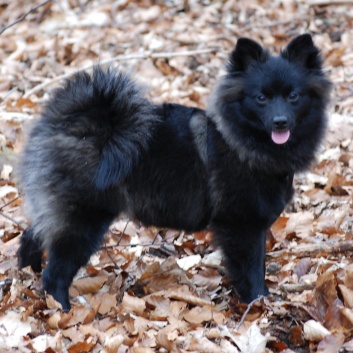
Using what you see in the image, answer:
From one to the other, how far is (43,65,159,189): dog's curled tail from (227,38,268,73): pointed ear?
0.80 metres

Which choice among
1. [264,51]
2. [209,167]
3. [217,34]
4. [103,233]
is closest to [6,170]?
[103,233]

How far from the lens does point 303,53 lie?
4.95 meters

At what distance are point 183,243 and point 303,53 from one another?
1990 millimetres

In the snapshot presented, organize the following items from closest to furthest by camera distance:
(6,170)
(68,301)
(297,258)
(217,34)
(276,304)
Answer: (276,304)
(68,301)
(297,258)
(6,170)
(217,34)

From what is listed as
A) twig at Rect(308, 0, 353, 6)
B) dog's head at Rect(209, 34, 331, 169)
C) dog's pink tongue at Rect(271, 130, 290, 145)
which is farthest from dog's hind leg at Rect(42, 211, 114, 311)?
twig at Rect(308, 0, 353, 6)

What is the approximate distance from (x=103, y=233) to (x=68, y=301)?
55 centimetres

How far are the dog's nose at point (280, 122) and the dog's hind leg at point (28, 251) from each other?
202 cm

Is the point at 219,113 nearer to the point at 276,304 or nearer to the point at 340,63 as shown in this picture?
the point at 276,304

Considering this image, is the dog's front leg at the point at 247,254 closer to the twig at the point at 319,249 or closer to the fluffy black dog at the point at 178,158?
the fluffy black dog at the point at 178,158

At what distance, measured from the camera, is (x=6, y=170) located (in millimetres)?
6727

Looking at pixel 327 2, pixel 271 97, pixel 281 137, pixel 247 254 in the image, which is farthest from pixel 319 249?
pixel 327 2

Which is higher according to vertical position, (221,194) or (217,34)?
(221,194)

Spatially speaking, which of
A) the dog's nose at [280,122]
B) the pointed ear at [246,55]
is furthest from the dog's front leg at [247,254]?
the pointed ear at [246,55]

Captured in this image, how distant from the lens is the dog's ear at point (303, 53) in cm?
492
